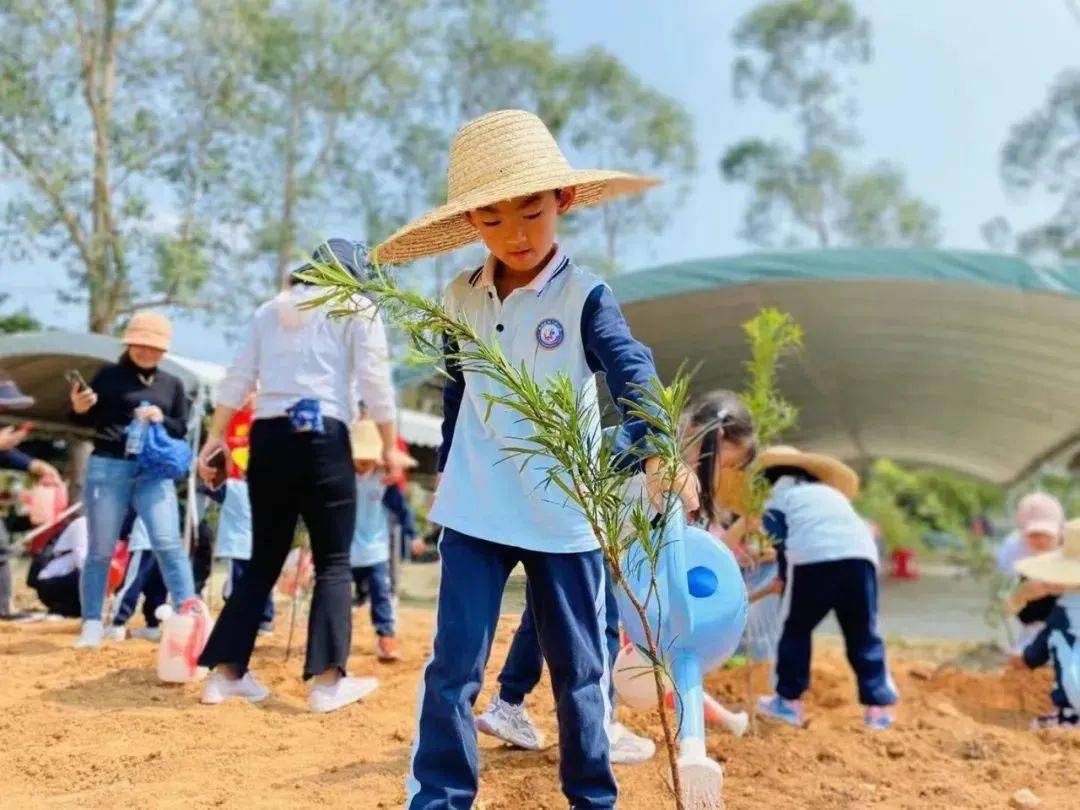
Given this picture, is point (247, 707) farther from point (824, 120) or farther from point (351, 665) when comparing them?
point (824, 120)

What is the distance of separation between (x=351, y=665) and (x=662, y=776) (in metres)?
2.37

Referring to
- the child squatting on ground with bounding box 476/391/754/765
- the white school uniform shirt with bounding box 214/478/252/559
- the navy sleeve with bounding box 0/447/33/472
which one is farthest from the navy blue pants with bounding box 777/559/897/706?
the navy sleeve with bounding box 0/447/33/472

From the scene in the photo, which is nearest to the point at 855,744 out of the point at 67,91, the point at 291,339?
the point at 291,339

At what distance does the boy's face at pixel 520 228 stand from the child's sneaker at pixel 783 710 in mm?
2817

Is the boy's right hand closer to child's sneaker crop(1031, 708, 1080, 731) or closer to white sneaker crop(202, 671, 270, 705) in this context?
white sneaker crop(202, 671, 270, 705)

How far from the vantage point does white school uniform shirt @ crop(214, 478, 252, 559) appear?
6.15 meters

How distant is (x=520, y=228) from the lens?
2.37m

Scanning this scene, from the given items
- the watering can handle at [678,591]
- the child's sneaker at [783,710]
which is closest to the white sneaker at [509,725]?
the watering can handle at [678,591]

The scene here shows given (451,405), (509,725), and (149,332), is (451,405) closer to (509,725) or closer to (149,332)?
(509,725)

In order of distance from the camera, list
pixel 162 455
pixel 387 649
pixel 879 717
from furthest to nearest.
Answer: pixel 387 649
pixel 162 455
pixel 879 717

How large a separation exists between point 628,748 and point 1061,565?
103 inches

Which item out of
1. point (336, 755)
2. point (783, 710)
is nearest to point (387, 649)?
point (783, 710)

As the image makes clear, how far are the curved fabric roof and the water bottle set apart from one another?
3.12 meters

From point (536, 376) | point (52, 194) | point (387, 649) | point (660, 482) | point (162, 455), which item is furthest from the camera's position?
point (52, 194)
